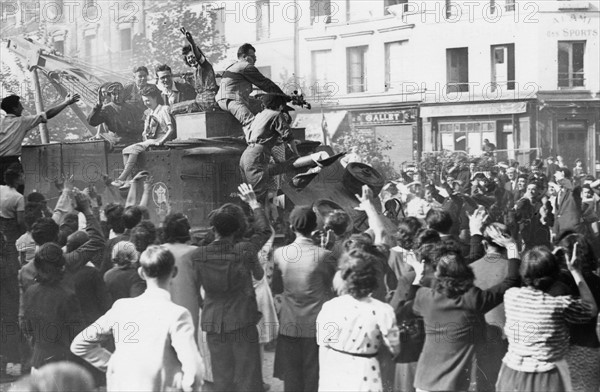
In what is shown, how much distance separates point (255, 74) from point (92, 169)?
8.50 feet

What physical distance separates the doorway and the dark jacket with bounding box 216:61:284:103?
5.77 meters

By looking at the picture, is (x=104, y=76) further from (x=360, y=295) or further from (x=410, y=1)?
(x=360, y=295)

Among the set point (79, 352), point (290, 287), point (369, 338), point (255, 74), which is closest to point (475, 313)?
point (369, 338)

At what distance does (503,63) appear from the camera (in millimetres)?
13664

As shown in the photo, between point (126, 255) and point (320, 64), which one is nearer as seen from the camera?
point (126, 255)

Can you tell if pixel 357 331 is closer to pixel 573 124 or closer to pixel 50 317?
pixel 50 317

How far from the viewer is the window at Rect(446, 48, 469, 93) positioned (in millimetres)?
13758

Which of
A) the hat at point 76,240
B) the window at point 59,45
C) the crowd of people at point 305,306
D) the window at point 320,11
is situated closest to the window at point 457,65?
the window at point 320,11

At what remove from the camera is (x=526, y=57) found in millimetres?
13547

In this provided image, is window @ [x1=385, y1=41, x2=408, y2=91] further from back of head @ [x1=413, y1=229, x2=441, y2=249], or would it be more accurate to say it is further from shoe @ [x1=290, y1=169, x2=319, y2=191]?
back of head @ [x1=413, y1=229, x2=441, y2=249]

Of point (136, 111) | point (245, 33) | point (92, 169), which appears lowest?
point (92, 169)

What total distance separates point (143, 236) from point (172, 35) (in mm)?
8042

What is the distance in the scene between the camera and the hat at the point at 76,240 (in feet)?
22.4

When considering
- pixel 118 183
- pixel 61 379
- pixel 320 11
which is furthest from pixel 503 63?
pixel 61 379
